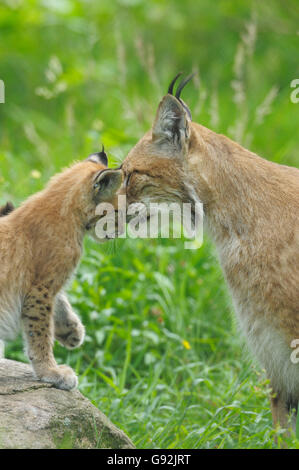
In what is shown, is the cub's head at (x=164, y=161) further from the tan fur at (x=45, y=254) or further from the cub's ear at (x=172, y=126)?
the tan fur at (x=45, y=254)

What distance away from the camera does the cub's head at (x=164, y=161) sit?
14.0ft

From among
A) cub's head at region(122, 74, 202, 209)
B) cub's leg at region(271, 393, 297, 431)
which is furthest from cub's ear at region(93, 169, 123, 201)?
cub's leg at region(271, 393, 297, 431)

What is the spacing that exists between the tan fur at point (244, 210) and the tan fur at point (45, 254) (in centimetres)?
29

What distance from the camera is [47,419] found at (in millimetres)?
3838

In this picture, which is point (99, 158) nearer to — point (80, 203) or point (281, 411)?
point (80, 203)

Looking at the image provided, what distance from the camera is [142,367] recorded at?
5840 millimetres

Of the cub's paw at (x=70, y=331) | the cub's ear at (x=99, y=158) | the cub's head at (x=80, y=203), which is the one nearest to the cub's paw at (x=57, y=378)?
the cub's paw at (x=70, y=331)

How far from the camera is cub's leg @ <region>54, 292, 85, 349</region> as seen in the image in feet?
15.3

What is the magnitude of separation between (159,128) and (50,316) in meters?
1.22

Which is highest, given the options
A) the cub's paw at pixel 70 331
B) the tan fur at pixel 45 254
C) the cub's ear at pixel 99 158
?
the cub's ear at pixel 99 158

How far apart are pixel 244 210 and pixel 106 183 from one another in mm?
794

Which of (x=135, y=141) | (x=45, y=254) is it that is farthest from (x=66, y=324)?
(x=135, y=141)

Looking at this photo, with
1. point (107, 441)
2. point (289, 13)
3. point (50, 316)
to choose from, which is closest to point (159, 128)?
point (50, 316)
